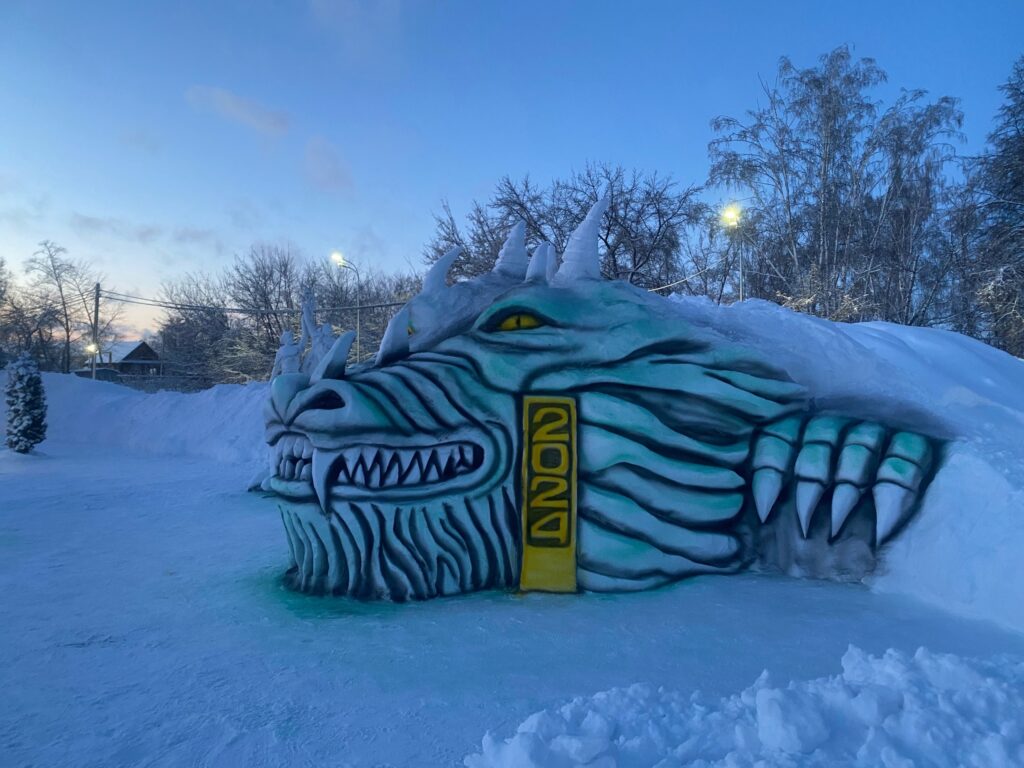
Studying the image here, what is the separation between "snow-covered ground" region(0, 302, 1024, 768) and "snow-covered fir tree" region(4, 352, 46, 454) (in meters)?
7.47

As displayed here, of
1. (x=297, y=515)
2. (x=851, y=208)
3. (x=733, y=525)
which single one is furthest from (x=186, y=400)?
(x=851, y=208)

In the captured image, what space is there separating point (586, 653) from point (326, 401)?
5.08ft

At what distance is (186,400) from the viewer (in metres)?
12.7

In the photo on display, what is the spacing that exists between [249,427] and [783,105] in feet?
51.9

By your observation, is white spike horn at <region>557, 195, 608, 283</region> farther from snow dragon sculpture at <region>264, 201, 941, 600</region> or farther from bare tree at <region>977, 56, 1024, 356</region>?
bare tree at <region>977, 56, 1024, 356</region>

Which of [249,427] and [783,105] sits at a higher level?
[783,105]

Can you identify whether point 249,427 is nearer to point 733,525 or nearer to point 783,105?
point 733,525

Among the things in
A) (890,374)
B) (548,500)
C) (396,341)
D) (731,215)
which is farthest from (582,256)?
(731,215)

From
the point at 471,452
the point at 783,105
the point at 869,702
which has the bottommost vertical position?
the point at 869,702

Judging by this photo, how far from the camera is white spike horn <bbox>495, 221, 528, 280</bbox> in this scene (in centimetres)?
367

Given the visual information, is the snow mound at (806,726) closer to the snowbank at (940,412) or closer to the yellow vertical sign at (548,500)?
the snowbank at (940,412)

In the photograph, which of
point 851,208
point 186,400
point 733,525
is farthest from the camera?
point 851,208

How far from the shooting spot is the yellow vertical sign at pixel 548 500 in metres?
2.96

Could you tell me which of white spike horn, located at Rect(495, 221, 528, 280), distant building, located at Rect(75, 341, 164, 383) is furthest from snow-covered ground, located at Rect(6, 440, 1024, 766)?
distant building, located at Rect(75, 341, 164, 383)
